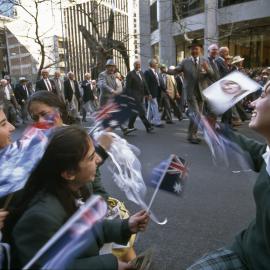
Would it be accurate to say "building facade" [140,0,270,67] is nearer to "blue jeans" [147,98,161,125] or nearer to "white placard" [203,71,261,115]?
"blue jeans" [147,98,161,125]

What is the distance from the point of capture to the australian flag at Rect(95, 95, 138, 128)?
2.47 metres

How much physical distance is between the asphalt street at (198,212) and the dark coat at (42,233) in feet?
3.91

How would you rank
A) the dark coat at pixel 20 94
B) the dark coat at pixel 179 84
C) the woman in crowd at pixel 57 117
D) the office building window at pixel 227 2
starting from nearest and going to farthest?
the woman in crowd at pixel 57 117 < the dark coat at pixel 179 84 < the dark coat at pixel 20 94 < the office building window at pixel 227 2

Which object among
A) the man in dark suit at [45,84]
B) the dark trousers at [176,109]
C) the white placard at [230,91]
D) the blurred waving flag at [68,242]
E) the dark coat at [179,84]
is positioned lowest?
the dark trousers at [176,109]

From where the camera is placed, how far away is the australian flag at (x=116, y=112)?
2473 mm

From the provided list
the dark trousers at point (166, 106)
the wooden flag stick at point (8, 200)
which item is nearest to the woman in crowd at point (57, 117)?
the wooden flag stick at point (8, 200)

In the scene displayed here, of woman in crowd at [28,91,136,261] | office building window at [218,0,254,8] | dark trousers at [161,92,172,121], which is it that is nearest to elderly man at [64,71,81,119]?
dark trousers at [161,92,172,121]

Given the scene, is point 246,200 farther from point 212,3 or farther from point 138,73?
point 212,3

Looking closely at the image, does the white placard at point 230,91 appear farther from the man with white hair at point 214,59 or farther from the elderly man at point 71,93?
the elderly man at point 71,93

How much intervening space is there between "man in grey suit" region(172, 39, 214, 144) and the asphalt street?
4.13ft

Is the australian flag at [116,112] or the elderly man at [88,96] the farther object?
the elderly man at [88,96]

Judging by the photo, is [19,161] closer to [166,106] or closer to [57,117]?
[57,117]

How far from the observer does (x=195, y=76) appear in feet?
24.7

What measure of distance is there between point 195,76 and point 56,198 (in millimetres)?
6302
